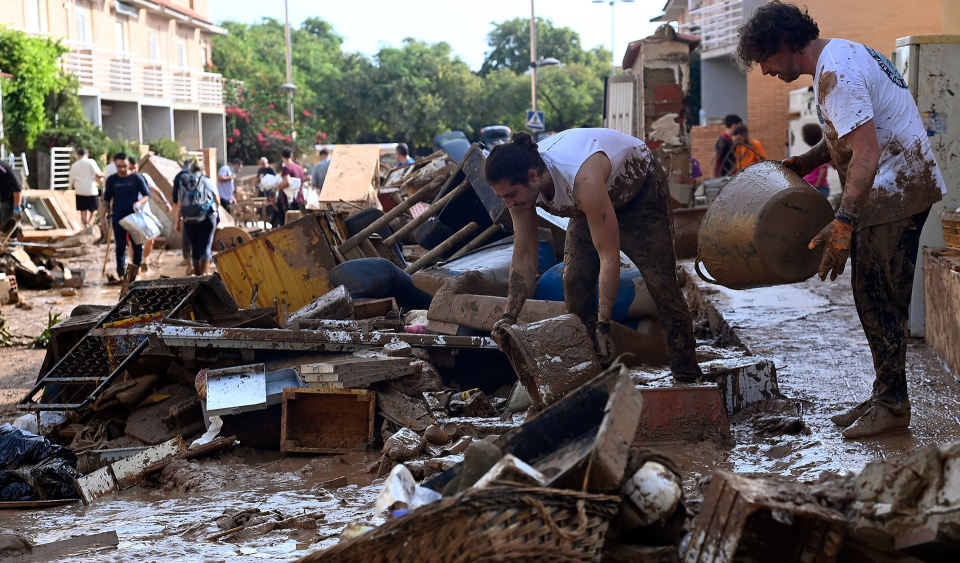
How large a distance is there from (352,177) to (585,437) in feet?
36.5

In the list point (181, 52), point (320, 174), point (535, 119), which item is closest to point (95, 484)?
point (320, 174)

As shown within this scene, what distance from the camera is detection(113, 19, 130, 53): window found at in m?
32.6

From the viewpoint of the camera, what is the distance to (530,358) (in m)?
3.85

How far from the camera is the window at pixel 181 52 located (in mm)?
38066

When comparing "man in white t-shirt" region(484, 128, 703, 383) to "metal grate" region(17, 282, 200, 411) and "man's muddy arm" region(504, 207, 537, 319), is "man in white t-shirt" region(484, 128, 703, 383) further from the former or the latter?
"metal grate" region(17, 282, 200, 411)

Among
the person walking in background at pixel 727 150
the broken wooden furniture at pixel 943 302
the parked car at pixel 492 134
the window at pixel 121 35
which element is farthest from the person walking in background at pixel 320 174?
the window at pixel 121 35

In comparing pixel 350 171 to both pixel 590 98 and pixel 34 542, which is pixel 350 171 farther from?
pixel 590 98

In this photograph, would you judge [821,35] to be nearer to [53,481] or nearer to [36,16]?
[36,16]

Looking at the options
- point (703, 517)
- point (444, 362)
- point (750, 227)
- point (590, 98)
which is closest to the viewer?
point (703, 517)

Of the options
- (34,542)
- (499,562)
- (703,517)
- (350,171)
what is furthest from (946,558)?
(350,171)

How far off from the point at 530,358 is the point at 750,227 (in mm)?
1093

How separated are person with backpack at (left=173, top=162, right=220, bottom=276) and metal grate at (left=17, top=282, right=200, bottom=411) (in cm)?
474

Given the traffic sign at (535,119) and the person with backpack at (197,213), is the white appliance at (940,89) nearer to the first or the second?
the person with backpack at (197,213)

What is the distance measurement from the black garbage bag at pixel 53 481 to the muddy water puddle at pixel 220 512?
20cm
